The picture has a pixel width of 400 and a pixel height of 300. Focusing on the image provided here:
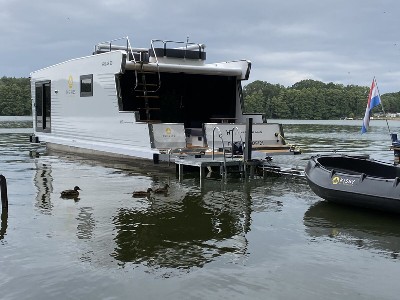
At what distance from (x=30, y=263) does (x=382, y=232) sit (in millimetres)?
5522

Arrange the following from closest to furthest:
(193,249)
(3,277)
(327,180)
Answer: (3,277)
(193,249)
(327,180)

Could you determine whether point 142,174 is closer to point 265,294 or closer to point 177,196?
point 177,196

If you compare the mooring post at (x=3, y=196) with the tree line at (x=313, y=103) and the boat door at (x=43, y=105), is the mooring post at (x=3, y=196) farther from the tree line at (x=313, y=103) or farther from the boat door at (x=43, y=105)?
the tree line at (x=313, y=103)

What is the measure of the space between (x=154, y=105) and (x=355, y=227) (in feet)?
35.6

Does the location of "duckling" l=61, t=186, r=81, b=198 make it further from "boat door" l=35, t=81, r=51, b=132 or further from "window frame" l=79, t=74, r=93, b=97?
"boat door" l=35, t=81, r=51, b=132

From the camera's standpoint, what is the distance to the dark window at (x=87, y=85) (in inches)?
713

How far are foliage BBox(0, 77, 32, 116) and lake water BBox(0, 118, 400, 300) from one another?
91.5 m

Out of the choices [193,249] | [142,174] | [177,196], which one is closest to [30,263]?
[193,249]

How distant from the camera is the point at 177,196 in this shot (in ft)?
39.5

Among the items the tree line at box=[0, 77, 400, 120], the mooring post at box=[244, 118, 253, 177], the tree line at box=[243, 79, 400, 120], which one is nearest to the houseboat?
the mooring post at box=[244, 118, 253, 177]

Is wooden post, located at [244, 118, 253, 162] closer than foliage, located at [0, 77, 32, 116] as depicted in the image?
Yes

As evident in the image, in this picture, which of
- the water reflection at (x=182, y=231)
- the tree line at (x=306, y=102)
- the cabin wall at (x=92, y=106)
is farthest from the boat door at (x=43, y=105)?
the tree line at (x=306, y=102)

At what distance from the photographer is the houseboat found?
52.3 feet

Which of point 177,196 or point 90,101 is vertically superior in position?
point 90,101
